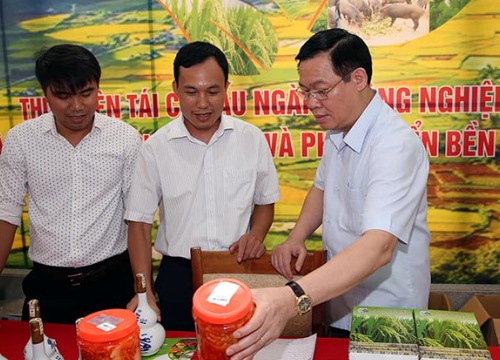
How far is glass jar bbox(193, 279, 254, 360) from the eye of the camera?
78 cm

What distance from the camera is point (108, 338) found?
95cm

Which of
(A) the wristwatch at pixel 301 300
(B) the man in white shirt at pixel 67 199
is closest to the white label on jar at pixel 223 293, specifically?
(A) the wristwatch at pixel 301 300

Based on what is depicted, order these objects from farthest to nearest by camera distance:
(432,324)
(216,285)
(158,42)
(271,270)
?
(158,42), (271,270), (432,324), (216,285)

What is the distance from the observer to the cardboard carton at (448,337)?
1063mm

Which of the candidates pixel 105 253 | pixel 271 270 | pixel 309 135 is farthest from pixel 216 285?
pixel 309 135

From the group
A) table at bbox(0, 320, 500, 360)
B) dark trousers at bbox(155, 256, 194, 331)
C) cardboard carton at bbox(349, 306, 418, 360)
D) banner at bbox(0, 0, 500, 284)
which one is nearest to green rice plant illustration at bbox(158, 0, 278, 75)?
banner at bbox(0, 0, 500, 284)

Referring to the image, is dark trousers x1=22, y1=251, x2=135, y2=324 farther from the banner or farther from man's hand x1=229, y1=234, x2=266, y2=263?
the banner

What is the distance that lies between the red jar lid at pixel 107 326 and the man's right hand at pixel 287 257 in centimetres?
70

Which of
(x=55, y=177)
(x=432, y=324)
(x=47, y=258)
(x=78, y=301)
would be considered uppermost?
(x=55, y=177)

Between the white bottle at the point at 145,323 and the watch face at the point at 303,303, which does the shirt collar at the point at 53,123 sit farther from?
the watch face at the point at 303,303

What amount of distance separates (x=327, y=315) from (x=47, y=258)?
108cm

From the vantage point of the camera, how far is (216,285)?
2.77 feet

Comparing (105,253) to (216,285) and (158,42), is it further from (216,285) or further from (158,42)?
(158,42)

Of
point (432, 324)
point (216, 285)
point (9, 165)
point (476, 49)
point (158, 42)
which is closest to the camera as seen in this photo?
point (216, 285)
